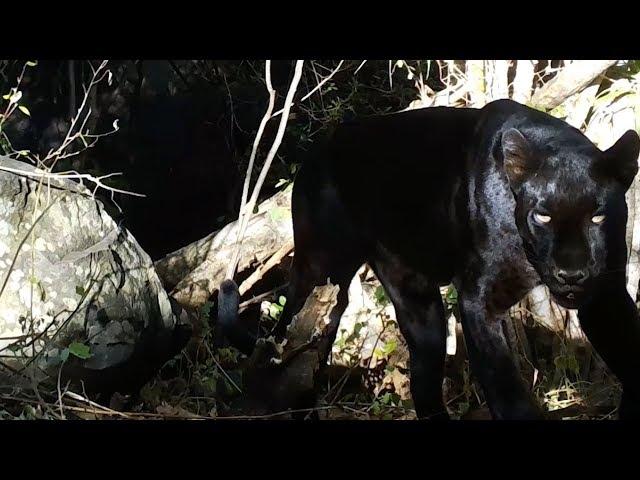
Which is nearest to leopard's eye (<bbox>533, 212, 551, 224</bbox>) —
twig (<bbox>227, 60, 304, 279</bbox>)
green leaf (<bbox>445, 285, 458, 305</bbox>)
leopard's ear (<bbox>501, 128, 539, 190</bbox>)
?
leopard's ear (<bbox>501, 128, 539, 190</bbox>)

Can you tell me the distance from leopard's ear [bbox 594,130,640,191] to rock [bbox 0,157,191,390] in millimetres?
1546

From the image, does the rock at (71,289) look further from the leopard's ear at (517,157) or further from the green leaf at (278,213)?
the leopard's ear at (517,157)

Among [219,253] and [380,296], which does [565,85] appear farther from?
[219,253]

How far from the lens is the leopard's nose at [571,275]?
2234 mm

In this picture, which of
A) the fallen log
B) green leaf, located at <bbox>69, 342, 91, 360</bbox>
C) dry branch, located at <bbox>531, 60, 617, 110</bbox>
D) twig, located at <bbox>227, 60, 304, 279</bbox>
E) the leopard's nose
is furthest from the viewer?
the fallen log

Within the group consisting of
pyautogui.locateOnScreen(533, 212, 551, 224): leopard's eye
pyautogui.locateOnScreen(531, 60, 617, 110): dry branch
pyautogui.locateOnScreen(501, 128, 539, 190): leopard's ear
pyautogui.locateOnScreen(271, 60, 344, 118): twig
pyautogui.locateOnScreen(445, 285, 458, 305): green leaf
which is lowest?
pyautogui.locateOnScreen(445, 285, 458, 305): green leaf

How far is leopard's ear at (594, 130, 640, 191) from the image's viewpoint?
2.25 metres

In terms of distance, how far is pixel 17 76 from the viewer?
11.3 feet

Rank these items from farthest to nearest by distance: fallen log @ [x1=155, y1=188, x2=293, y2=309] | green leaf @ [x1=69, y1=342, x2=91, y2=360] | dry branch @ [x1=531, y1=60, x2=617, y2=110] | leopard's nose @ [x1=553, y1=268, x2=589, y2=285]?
fallen log @ [x1=155, y1=188, x2=293, y2=309]
dry branch @ [x1=531, y1=60, x2=617, y2=110]
green leaf @ [x1=69, y1=342, x2=91, y2=360]
leopard's nose @ [x1=553, y1=268, x2=589, y2=285]

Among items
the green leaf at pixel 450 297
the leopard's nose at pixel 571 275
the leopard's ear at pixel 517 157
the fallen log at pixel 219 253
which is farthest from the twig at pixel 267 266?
the leopard's nose at pixel 571 275

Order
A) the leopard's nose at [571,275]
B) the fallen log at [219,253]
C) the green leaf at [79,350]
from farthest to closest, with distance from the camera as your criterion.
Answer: the fallen log at [219,253] < the green leaf at [79,350] < the leopard's nose at [571,275]

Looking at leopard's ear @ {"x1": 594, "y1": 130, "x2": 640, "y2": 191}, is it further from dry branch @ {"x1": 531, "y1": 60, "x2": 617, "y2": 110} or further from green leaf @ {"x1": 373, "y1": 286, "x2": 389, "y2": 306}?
green leaf @ {"x1": 373, "y1": 286, "x2": 389, "y2": 306}

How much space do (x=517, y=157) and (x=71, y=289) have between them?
146 centimetres

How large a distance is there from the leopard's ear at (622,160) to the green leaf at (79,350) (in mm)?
1619
